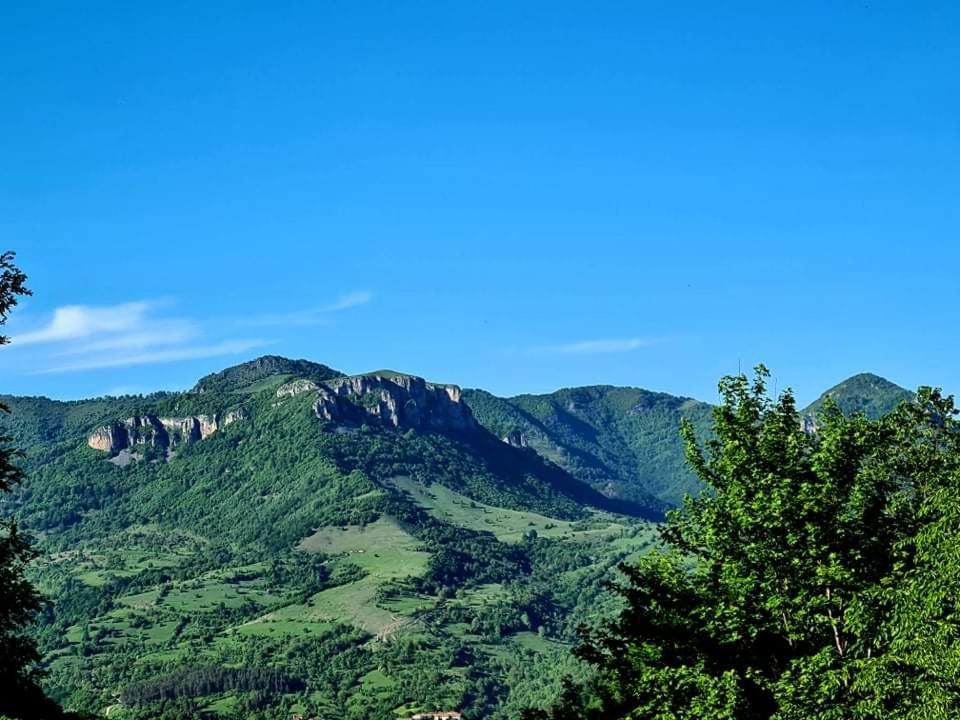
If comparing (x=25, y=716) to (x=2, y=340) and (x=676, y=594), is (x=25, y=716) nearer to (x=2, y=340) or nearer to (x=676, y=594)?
(x=2, y=340)

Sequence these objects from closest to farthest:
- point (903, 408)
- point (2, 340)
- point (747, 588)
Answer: point (2, 340) < point (747, 588) < point (903, 408)

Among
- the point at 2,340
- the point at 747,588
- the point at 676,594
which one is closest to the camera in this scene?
the point at 2,340

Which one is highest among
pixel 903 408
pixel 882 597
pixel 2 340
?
pixel 2 340

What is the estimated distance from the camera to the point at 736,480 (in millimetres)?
40656

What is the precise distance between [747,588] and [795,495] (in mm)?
3450

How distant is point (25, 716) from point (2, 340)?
1105 cm

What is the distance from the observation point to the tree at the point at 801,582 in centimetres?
3269

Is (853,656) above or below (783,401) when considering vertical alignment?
below

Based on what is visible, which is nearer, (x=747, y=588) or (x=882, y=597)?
(x=882, y=597)

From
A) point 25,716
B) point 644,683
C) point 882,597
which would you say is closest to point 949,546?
point 882,597

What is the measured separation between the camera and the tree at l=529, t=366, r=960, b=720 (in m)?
32.7

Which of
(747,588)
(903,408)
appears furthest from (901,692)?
(903,408)

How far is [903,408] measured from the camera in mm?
43906

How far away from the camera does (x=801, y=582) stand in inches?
1478
